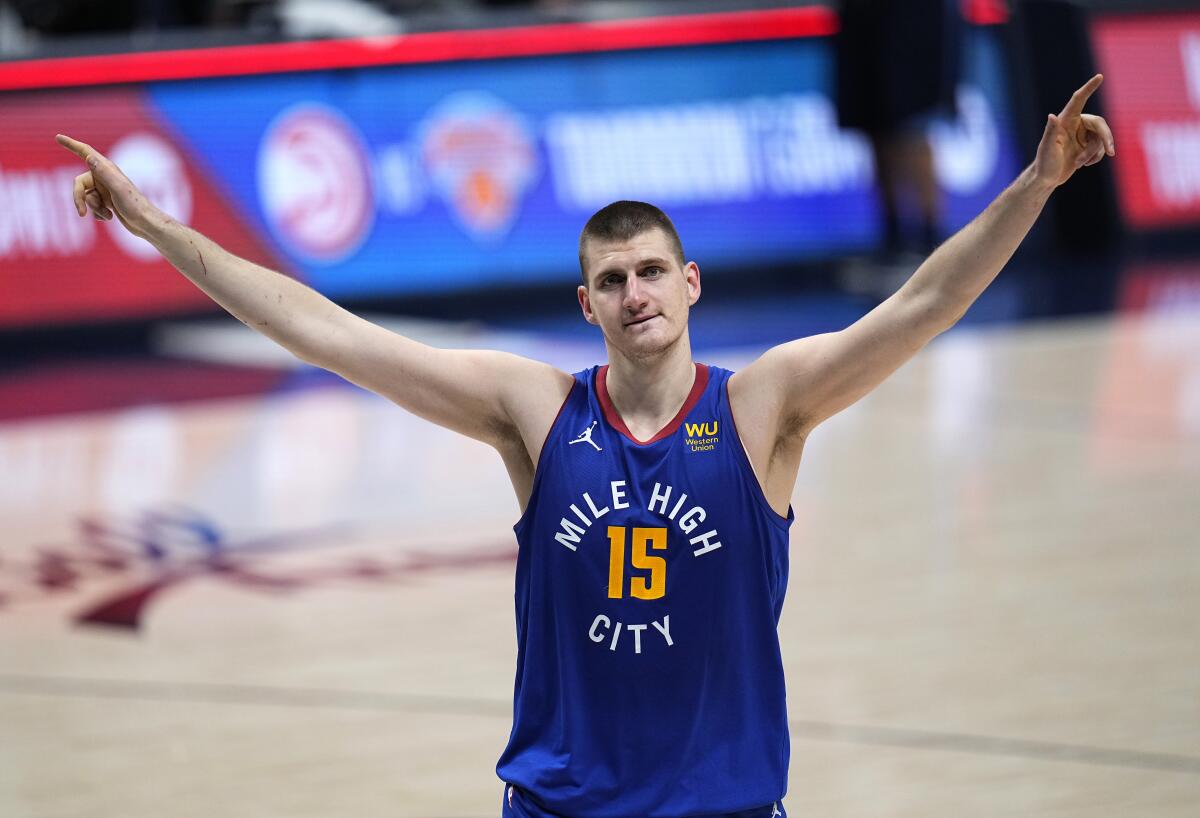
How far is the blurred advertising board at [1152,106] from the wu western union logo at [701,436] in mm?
12359

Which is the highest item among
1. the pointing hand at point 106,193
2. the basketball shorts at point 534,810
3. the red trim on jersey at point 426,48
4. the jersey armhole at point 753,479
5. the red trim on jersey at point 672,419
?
the red trim on jersey at point 426,48

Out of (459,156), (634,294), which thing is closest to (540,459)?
(634,294)

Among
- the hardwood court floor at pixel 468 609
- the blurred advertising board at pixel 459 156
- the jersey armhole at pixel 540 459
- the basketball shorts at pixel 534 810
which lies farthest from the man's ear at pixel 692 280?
the blurred advertising board at pixel 459 156

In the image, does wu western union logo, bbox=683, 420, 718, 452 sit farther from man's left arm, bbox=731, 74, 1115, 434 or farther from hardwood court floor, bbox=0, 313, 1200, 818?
hardwood court floor, bbox=0, 313, 1200, 818

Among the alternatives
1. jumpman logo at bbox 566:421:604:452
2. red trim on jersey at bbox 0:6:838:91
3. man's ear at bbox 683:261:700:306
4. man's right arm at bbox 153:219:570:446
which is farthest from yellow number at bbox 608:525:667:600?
red trim on jersey at bbox 0:6:838:91

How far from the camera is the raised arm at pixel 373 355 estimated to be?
360 cm

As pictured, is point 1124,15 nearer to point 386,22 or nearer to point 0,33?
point 386,22

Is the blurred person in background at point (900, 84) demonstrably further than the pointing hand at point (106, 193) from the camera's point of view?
Yes

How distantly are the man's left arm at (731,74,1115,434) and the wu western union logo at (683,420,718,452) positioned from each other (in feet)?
0.35

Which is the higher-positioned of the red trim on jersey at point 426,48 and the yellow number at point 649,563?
the red trim on jersey at point 426,48

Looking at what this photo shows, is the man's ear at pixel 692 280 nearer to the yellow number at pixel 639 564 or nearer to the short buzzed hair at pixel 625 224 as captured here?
the short buzzed hair at pixel 625 224

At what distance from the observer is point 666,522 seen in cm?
343

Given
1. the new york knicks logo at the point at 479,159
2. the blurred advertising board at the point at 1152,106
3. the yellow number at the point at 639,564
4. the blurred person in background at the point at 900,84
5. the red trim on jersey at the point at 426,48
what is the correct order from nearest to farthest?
the yellow number at the point at 639,564, the red trim on jersey at the point at 426,48, the new york knicks logo at the point at 479,159, the blurred person in background at the point at 900,84, the blurred advertising board at the point at 1152,106

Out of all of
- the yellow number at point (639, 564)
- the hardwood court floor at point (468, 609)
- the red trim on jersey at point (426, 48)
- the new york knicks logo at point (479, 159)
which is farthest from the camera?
the new york knicks logo at point (479, 159)
